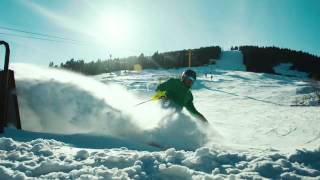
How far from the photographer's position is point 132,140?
743cm

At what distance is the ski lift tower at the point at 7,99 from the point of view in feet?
23.6

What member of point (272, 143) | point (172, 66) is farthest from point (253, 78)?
point (272, 143)

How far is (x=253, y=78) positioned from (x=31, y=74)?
29750 millimetres

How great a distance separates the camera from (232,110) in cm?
1827

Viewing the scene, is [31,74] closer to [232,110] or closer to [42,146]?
[42,146]

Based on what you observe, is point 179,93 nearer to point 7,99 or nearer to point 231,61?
point 7,99

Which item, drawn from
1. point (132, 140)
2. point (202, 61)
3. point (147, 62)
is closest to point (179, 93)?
point (132, 140)

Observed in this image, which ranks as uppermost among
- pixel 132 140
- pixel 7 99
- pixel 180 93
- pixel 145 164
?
pixel 7 99

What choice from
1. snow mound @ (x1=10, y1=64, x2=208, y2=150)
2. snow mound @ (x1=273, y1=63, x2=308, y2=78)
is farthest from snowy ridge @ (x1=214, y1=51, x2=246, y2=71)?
snow mound @ (x1=10, y1=64, x2=208, y2=150)

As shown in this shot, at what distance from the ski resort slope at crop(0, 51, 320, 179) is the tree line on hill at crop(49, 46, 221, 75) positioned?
3646cm

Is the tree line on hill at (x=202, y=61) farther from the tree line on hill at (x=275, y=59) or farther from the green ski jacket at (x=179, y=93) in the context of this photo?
the green ski jacket at (x=179, y=93)

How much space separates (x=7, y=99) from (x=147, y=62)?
46.9m

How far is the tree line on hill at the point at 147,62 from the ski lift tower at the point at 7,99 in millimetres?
44445

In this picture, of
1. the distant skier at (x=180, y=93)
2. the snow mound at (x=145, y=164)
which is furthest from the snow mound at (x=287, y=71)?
the snow mound at (x=145, y=164)
